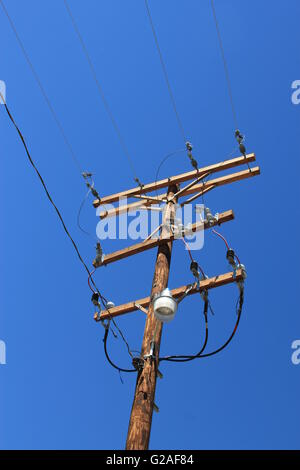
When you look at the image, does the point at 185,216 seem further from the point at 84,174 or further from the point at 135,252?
the point at 84,174

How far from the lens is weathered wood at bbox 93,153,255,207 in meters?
8.66

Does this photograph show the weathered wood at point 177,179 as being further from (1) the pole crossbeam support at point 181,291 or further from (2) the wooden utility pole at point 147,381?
(1) the pole crossbeam support at point 181,291

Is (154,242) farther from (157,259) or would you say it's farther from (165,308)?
(165,308)

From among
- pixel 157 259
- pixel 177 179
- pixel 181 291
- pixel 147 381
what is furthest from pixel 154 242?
pixel 147 381

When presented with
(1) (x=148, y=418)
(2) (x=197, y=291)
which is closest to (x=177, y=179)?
(2) (x=197, y=291)

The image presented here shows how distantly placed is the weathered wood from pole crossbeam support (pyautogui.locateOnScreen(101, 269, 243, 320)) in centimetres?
277

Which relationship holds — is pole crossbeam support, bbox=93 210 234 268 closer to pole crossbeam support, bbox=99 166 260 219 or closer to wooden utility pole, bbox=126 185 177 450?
wooden utility pole, bbox=126 185 177 450

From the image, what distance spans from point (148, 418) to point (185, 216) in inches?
140

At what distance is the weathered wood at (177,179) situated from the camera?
8656mm

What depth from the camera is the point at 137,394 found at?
205 inches

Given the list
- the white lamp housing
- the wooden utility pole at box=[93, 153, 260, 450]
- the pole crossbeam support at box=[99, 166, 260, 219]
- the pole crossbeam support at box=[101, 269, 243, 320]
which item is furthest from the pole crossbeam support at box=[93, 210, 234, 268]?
the white lamp housing

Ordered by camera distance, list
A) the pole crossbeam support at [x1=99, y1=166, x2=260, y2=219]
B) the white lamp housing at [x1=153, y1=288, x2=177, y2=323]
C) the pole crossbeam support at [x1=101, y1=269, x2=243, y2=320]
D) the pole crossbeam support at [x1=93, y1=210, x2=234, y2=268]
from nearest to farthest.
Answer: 1. the white lamp housing at [x1=153, y1=288, x2=177, y2=323]
2. the pole crossbeam support at [x1=101, y1=269, x2=243, y2=320]
3. the pole crossbeam support at [x1=93, y1=210, x2=234, y2=268]
4. the pole crossbeam support at [x1=99, y1=166, x2=260, y2=219]

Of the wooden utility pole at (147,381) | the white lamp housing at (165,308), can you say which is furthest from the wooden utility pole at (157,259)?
the white lamp housing at (165,308)

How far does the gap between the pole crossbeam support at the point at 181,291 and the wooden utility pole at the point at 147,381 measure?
220mm
